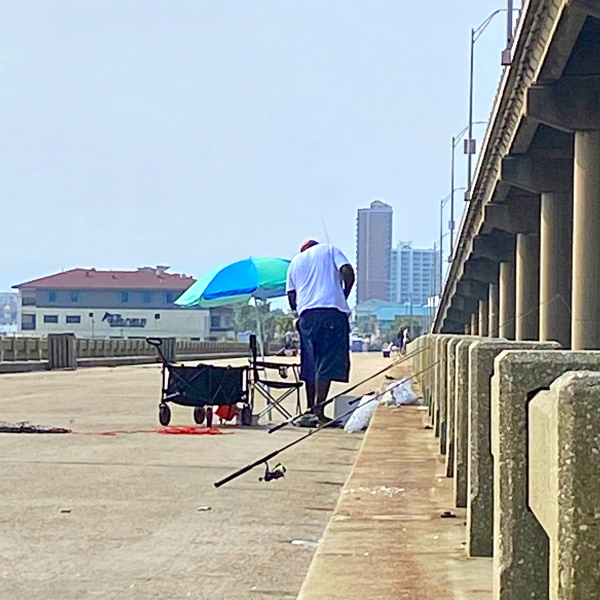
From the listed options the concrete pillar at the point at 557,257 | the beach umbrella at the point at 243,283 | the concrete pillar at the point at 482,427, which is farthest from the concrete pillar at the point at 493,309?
the concrete pillar at the point at 482,427

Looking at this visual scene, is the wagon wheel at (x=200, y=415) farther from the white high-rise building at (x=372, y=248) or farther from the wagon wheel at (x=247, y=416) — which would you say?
the white high-rise building at (x=372, y=248)

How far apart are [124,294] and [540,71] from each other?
139935 mm

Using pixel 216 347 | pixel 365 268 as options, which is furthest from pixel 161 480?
pixel 365 268

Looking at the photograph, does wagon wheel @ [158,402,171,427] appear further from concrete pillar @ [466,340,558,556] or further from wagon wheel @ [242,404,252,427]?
concrete pillar @ [466,340,558,556]

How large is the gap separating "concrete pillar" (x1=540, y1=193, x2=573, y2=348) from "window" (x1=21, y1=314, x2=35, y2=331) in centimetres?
12958

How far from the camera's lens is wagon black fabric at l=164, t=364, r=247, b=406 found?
13922 mm

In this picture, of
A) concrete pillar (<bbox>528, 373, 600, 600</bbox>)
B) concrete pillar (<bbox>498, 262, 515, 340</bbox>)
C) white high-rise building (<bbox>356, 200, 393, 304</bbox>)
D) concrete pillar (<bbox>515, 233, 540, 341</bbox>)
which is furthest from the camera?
white high-rise building (<bbox>356, 200, 393, 304</bbox>)

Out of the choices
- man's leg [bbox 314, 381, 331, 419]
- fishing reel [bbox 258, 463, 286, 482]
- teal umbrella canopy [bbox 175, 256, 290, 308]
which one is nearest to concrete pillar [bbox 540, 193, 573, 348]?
teal umbrella canopy [bbox 175, 256, 290, 308]

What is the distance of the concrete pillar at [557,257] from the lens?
23.8m

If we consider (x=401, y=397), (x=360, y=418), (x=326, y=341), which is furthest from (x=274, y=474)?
(x=401, y=397)

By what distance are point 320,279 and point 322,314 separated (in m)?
0.36

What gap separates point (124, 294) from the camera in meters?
155

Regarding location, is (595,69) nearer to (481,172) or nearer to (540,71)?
(540,71)

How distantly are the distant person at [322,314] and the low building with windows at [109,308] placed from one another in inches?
5245
